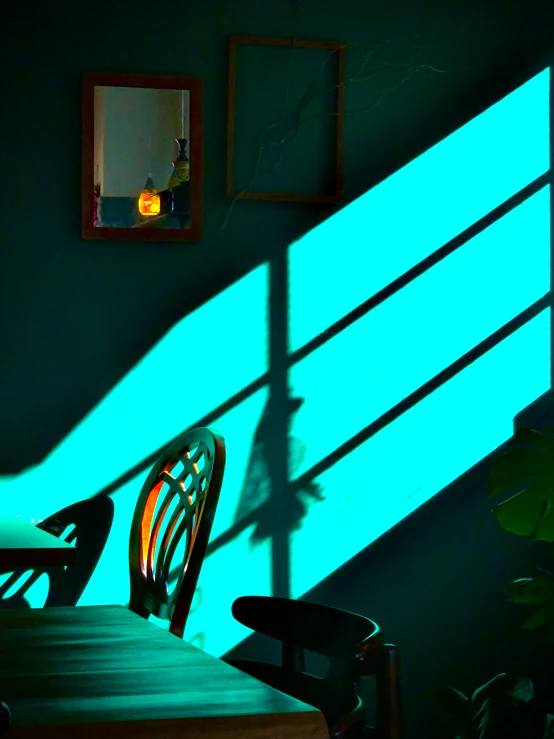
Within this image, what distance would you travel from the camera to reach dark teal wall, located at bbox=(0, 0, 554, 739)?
9.74 ft

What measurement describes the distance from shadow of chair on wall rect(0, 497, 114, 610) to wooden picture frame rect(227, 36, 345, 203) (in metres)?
1.10

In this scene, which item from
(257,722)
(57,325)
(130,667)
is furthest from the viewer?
(57,325)

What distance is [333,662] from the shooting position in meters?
1.11

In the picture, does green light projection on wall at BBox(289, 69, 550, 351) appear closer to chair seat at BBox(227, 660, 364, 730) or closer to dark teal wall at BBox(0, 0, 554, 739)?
dark teal wall at BBox(0, 0, 554, 739)

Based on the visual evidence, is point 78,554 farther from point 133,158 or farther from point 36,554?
point 133,158

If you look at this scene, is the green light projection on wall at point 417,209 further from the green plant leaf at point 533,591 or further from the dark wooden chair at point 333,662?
the dark wooden chair at point 333,662

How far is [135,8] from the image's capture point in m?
3.03

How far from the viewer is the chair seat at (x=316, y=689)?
1.03 meters

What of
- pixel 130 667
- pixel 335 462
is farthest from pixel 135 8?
pixel 130 667

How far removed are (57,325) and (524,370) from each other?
1565mm

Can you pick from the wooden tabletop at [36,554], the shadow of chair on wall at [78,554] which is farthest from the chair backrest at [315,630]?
the shadow of chair on wall at [78,554]

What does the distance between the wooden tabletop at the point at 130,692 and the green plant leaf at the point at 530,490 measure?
1.56 meters

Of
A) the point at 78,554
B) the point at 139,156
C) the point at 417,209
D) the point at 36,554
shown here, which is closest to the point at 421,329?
the point at 417,209

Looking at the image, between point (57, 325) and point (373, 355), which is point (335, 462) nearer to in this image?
point (373, 355)
